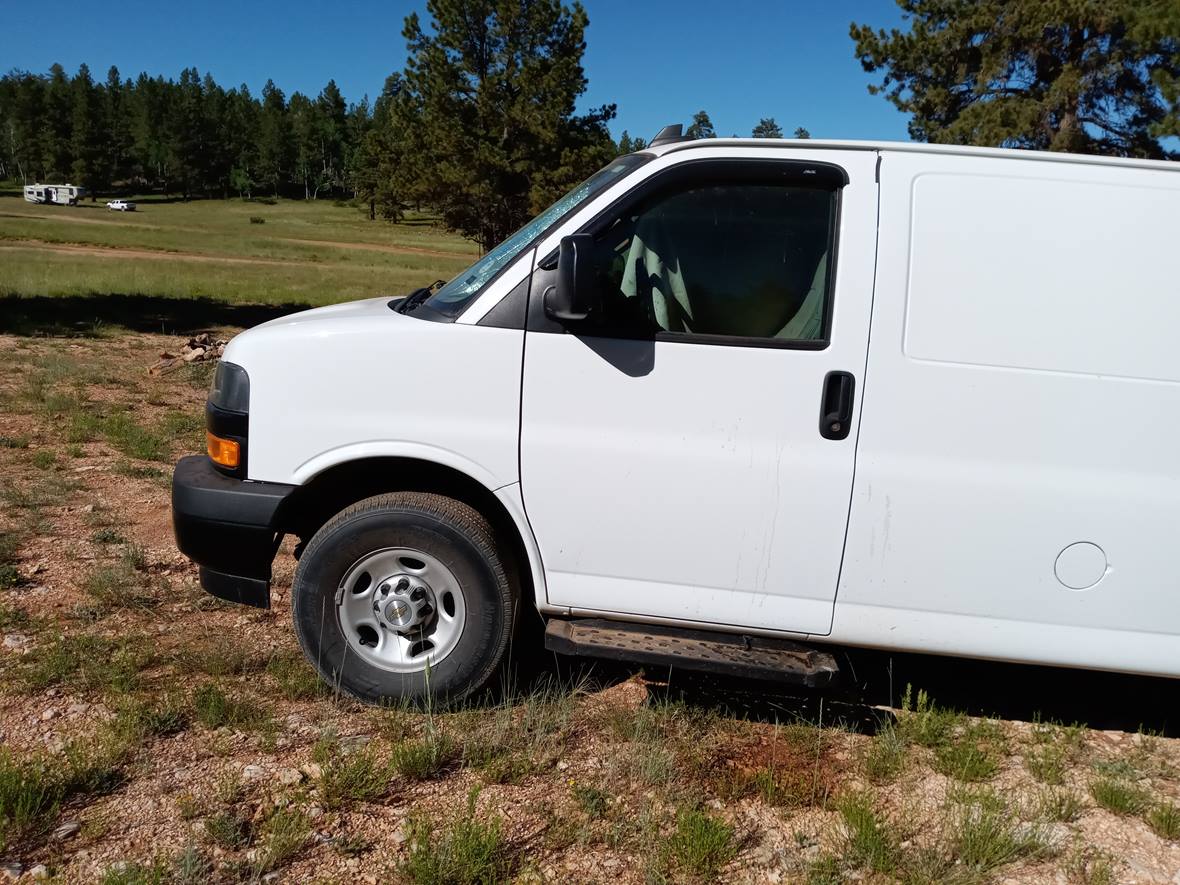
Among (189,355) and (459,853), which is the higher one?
(189,355)

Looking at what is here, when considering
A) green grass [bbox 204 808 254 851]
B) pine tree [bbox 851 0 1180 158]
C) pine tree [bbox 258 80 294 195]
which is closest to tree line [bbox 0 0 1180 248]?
pine tree [bbox 851 0 1180 158]

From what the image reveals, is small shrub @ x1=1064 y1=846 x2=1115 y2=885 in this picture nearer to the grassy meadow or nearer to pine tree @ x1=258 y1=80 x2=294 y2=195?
the grassy meadow

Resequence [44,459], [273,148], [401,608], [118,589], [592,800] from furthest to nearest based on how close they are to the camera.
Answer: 1. [273,148]
2. [44,459]
3. [118,589]
4. [401,608]
5. [592,800]

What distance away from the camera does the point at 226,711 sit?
360cm

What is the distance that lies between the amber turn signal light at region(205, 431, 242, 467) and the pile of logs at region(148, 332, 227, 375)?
7.71m

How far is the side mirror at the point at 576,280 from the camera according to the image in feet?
10.6

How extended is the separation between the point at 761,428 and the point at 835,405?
0.28 meters

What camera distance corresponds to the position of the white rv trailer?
87.0 m

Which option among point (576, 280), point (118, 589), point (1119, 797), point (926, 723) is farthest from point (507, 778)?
point (118, 589)

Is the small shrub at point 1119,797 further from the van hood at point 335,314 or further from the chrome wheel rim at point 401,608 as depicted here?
the van hood at point 335,314

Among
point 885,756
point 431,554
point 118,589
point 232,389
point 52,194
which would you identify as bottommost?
point 885,756

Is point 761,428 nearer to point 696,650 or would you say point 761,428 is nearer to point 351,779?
point 696,650

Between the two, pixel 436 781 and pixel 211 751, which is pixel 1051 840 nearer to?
pixel 436 781

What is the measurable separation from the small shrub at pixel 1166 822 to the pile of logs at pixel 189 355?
33.7ft
